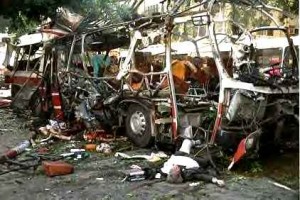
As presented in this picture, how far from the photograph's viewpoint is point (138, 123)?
8.29 m

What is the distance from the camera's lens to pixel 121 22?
8945mm

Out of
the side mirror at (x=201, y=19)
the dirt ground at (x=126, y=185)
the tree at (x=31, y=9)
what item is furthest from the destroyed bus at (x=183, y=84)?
the tree at (x=31, y=9)

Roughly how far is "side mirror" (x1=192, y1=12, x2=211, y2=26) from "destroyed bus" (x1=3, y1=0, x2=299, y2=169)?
0.05 ft

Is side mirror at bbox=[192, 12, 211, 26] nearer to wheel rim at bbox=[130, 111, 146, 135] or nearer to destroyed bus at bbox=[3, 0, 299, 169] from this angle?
destroyed bus at bbox=[3, 0, 299, 169]

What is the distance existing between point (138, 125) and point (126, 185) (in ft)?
7.34

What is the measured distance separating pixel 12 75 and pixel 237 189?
32.0 ft

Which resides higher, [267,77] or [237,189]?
[267,77]

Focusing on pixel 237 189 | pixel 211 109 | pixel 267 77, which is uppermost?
pixel 267 77

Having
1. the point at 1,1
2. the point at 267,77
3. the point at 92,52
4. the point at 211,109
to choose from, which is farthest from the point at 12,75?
the point at 1,1

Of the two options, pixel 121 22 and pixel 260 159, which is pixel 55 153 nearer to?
pixel 121 22

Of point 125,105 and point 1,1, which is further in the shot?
point 125,105

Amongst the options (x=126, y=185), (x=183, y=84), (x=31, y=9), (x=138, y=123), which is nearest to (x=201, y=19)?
(x=183, y=84)

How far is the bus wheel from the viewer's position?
316 inches

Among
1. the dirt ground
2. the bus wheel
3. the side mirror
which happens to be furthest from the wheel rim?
the side mirror
